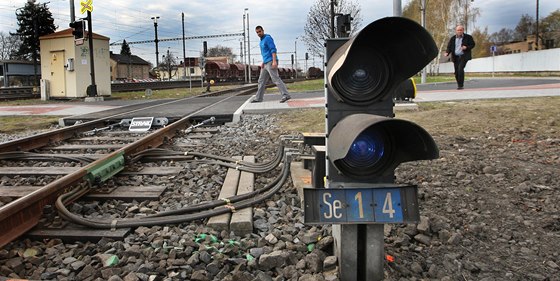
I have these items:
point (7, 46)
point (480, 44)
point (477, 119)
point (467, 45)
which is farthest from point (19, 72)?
point (480, 44)

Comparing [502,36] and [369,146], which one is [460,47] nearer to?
[369,146]

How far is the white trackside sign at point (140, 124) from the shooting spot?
938 cm

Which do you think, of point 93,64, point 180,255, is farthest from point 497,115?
point 93,64

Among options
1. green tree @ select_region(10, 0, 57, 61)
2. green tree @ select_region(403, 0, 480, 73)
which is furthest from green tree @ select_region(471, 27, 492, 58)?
green tree @ select_region(10, 0, 57, 61)

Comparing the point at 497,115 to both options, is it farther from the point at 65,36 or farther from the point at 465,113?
the point at 65,36

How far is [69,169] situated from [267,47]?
7929 mm

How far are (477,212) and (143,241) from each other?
2.60 metres

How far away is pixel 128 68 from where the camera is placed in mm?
90312

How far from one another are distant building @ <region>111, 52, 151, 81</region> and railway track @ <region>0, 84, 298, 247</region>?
262ft

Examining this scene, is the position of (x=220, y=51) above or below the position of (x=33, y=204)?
above

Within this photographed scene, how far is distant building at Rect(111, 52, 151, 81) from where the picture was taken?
88.8 meters

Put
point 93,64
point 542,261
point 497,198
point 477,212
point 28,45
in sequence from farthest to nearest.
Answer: point 28,45
point 93,64
point 497,198
point 477,212
point 542,261

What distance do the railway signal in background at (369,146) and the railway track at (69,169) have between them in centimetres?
143

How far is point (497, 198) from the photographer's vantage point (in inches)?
157
